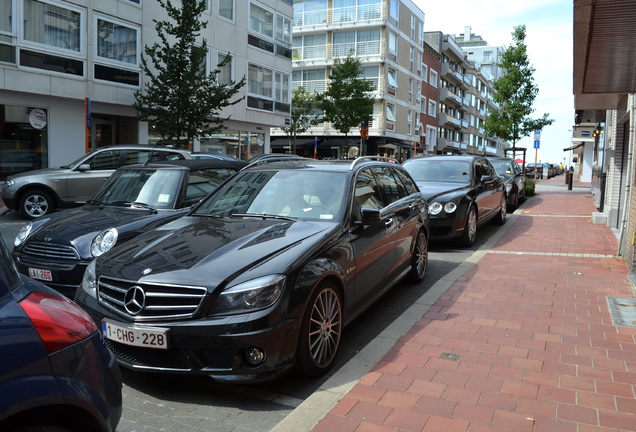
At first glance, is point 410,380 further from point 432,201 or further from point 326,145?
point 326,145

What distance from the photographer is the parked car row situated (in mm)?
3572

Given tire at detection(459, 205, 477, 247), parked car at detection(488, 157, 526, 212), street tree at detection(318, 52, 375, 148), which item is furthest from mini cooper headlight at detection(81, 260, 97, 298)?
street tree at detection(318, 52, 375, 148)

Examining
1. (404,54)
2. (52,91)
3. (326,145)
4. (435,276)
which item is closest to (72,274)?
(435,276)

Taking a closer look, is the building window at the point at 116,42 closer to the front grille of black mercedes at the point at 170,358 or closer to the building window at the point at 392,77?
the front grille of black mercedes at the point at 170,358

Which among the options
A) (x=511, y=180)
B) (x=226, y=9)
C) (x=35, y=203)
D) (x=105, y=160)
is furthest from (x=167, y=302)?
(x=226, y=9)

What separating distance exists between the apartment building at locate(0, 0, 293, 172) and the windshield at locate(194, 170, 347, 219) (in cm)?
1193

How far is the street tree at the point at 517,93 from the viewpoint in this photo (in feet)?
101

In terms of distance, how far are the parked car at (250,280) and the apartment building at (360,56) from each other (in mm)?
39685

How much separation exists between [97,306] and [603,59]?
6.32 meters

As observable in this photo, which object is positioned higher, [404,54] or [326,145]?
[404,54]

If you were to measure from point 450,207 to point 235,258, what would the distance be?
6386 millimetres

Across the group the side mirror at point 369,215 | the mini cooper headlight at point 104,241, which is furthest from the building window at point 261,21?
the side mirror at point 369,215

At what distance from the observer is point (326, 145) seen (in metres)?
46.5

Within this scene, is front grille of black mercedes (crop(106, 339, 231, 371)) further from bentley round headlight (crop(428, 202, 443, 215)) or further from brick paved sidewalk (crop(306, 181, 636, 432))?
bentley round headlight (crop(428, 202, 443, 215))
